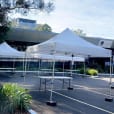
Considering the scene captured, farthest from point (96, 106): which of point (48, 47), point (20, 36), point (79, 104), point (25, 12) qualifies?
point (20, 36)

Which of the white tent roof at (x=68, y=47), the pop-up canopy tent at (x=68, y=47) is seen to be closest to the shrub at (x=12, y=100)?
the pop-up canopy tent at (x=68, y=47)

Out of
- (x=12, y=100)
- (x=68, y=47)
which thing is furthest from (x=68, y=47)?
(x=12, y=100)

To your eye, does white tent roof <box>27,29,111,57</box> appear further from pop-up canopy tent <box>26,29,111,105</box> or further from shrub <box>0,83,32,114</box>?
shrub <box>0,83,32,114</box>

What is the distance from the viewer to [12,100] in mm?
9078

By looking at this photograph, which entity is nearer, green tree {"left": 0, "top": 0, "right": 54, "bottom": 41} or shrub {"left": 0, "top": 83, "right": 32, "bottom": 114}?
shrub {"left": 0, "top": 83, "right": 32, "bottom": 114}

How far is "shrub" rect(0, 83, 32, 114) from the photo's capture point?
8.78 meters

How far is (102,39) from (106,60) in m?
3.11

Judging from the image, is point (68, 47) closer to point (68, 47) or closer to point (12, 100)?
point (68, 47)

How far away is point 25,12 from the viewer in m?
19.2

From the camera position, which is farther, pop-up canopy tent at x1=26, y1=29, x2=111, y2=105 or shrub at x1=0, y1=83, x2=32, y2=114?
pop-up canopy tent at x1=26, y1=29, x2=111, y2=105

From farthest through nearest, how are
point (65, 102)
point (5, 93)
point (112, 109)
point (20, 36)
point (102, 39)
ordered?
point (102, 39), point (20, 36), point (65, 102), point (112, 109), point (5, 93)

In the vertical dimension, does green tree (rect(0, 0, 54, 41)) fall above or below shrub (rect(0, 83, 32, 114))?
above

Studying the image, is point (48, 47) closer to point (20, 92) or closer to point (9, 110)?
point (20, 92)

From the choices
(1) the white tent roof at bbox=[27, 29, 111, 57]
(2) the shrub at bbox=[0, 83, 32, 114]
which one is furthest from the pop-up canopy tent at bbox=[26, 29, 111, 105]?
(2) the shrub at bbox=[0, 83, 32, 114]
